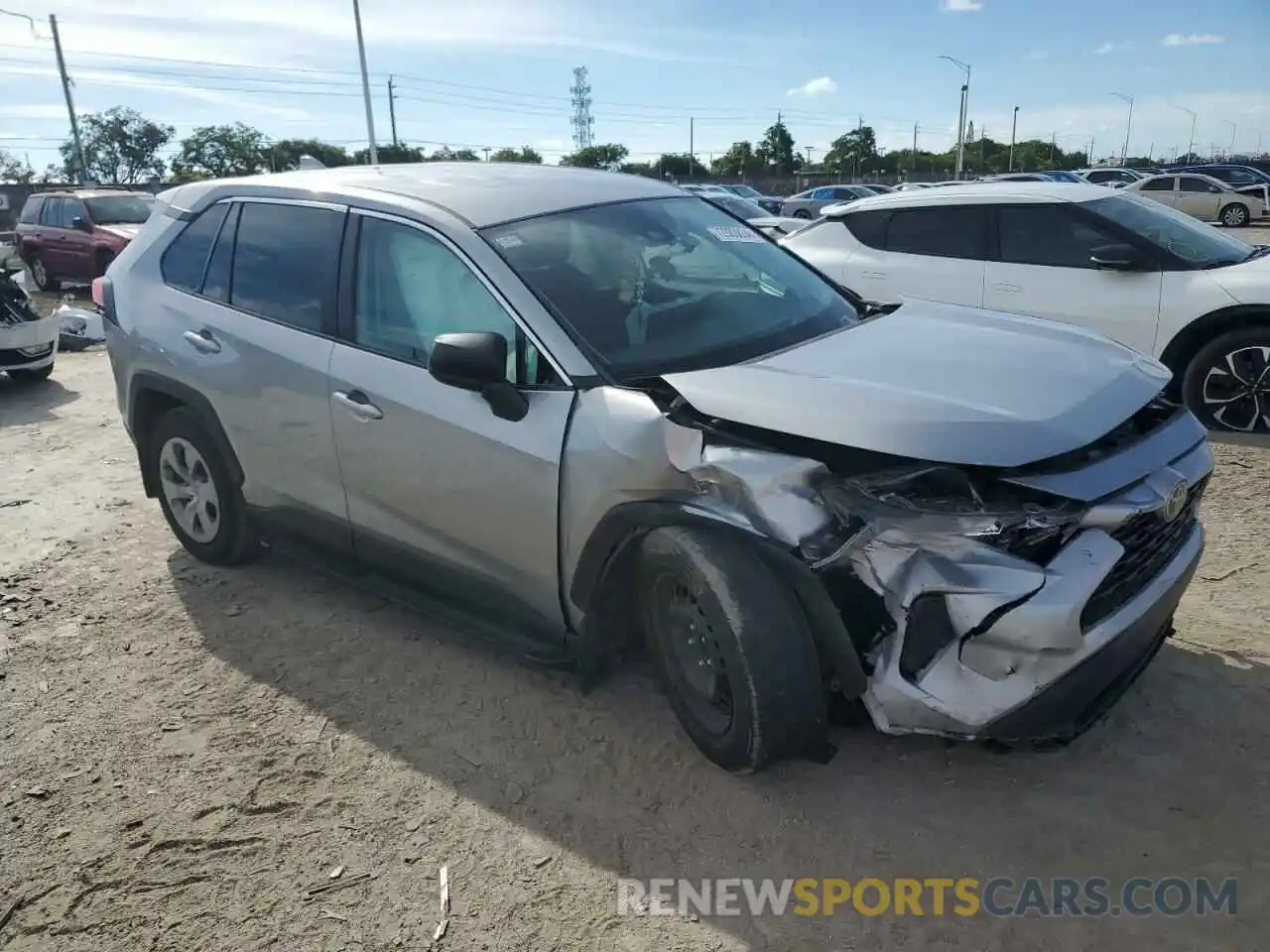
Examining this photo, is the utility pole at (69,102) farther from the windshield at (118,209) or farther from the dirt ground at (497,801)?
the dirt ground at (497,801)

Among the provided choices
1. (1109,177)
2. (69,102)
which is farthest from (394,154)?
(1109,177)

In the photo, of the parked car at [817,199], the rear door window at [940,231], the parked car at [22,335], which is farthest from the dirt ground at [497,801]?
the parked car at [817,199]

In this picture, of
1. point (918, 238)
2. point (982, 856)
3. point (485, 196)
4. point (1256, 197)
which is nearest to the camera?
point (982, 856)

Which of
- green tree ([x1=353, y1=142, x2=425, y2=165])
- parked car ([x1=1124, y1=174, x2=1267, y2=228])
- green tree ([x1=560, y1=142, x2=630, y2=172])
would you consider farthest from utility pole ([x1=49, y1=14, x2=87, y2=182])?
parked car ([x1=1124, y1=174, x2=1267, y2=228])

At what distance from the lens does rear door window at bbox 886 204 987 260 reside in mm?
7145

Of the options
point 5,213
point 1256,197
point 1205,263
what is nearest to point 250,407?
point 1205,263

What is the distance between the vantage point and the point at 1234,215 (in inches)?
1054

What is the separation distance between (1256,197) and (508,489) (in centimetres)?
3053

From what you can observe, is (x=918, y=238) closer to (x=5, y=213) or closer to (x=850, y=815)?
(x=850, y=815)

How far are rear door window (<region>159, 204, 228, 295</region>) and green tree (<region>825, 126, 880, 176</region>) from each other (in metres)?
75.0

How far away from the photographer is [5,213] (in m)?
31.6

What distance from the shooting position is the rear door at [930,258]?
7.13 metres

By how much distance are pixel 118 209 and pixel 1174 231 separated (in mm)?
15743

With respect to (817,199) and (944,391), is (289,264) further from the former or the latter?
(817,199)
